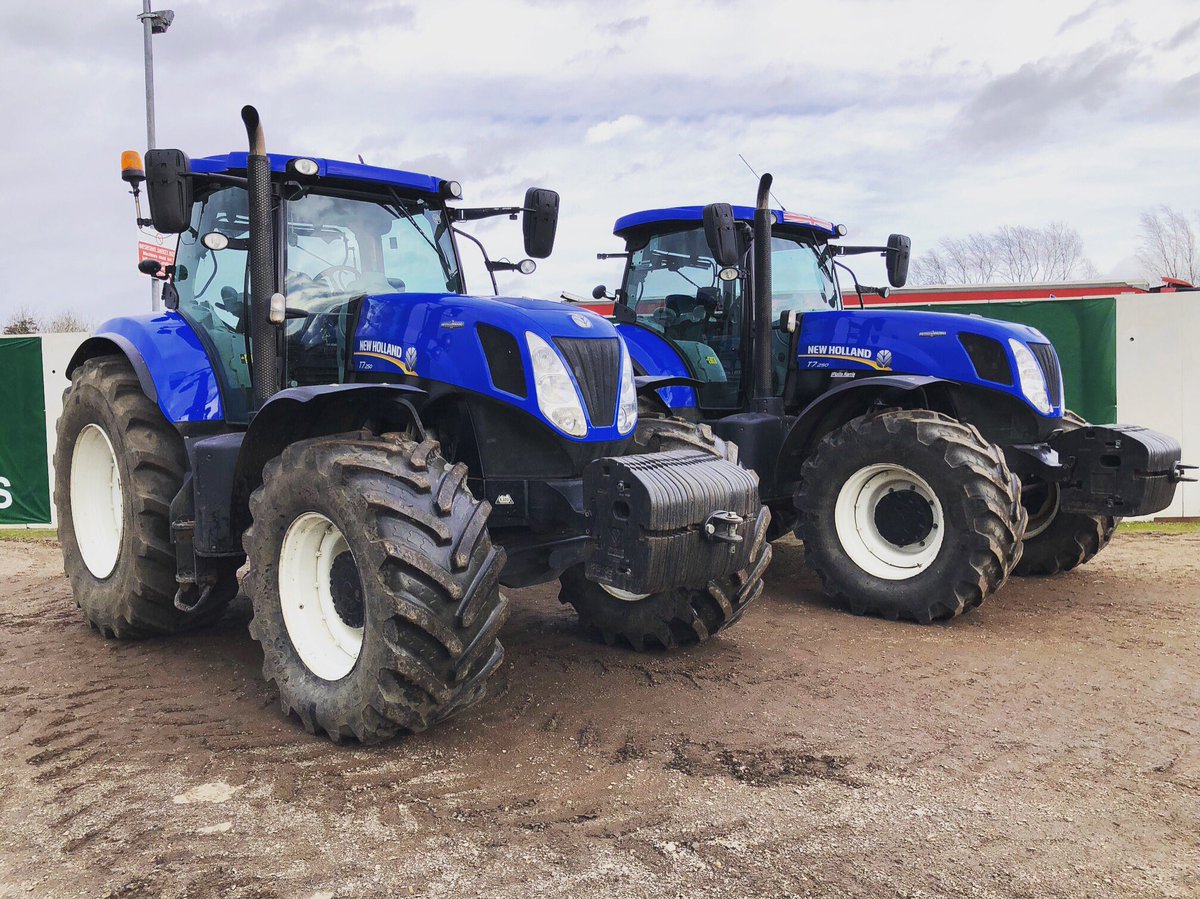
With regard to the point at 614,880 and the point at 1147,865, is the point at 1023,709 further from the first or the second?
the point at 614,880

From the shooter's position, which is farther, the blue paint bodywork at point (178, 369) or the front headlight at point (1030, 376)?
Answer: the front headlight at point (1030, 376)

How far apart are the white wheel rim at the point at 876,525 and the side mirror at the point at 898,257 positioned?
7.77 feet

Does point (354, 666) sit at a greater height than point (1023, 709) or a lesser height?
greater

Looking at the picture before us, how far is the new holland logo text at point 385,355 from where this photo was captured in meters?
4.62

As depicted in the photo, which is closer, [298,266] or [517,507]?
[517,507]

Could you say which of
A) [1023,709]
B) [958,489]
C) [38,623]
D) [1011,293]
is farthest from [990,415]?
[1011,293]

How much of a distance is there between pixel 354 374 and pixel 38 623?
289 cm

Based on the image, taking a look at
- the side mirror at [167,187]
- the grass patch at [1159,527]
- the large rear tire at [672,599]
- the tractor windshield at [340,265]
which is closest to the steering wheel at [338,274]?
the tractor windshield at [340,265]

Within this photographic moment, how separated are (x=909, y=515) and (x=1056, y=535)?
172 cm

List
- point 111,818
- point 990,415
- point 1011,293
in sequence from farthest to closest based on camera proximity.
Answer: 1. point 1011,293
2. point 990,415
3. point 111,818

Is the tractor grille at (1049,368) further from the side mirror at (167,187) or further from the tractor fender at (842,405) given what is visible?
the side mirror at (167,187)

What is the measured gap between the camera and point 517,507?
4508 millimetres

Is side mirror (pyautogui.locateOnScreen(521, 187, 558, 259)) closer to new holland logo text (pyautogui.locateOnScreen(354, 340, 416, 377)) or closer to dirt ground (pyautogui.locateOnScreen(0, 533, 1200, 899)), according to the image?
new holland logo text (pyautogui.locateOnScreen(354, 340, 416, 377))

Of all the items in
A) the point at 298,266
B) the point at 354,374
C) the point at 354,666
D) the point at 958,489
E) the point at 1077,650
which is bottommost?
the point at 1077,650
